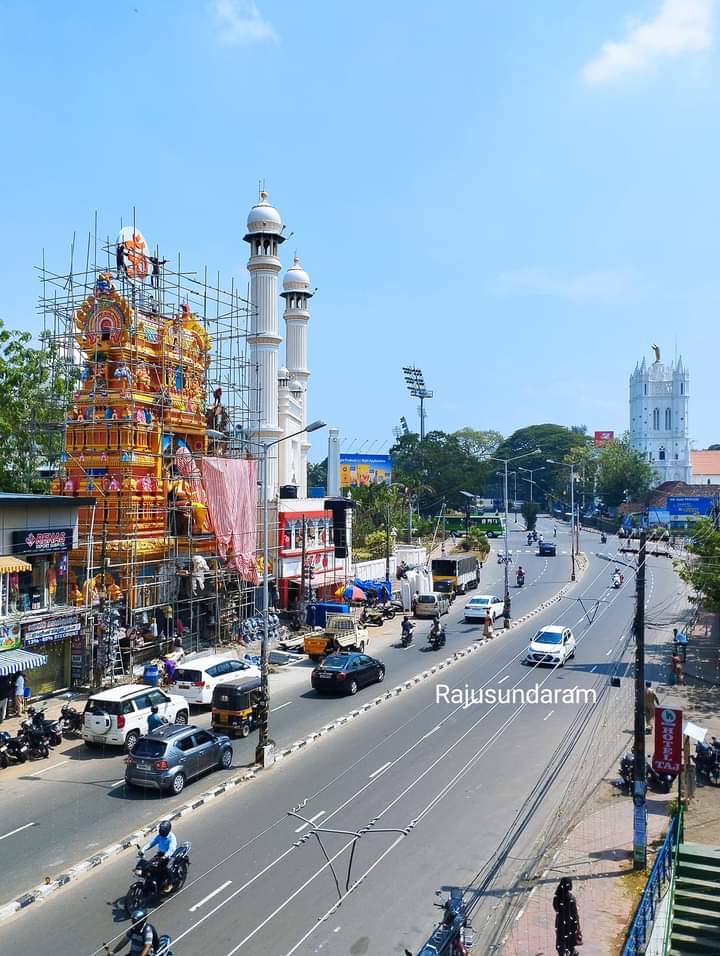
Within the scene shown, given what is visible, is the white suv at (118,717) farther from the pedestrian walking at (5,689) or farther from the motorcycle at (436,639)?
the motorcycle at (436,639)

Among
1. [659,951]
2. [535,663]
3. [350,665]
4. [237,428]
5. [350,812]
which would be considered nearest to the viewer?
[659,951]

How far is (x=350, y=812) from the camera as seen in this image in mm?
14938

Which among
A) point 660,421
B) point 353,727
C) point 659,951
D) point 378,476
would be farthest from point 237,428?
point 660,421

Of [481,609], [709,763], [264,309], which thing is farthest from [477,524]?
[709,763]

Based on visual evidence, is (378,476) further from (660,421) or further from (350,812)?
(350,812)

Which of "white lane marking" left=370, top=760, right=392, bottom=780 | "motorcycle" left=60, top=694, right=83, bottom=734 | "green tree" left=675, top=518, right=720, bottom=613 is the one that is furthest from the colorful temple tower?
"green tree" left=675, top=518, right=720, bottom=613

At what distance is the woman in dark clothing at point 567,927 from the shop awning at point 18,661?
1606 centimetres

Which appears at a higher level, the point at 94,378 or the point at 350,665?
the point at 94,378

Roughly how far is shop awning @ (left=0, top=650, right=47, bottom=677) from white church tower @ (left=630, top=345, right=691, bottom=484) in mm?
125296

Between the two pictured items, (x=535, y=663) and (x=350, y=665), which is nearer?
(x=350, y=665)

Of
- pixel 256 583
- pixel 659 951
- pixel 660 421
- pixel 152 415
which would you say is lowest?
pixel 659 951

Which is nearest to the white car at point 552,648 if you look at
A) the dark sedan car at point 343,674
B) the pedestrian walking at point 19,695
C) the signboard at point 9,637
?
the dark sedan car at point 343,674

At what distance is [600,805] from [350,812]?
5.12m

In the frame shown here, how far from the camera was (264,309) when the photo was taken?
46344mm
